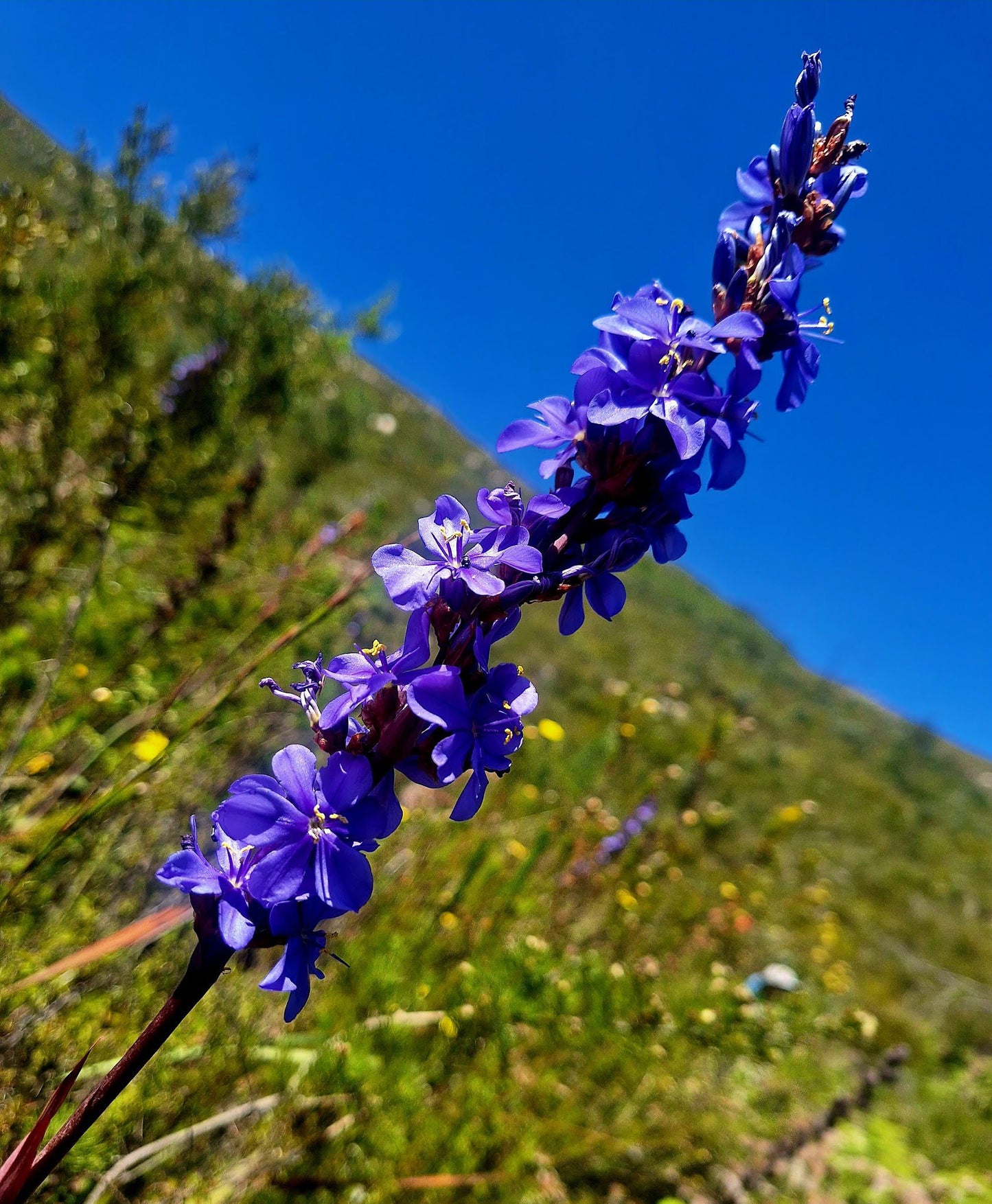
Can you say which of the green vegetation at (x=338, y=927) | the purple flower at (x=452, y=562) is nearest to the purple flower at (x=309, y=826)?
the purple flower at (x=452, y=562)

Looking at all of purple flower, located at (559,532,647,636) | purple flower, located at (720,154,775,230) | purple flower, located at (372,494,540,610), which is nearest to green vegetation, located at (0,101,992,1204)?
purple flower, located at (372,494,540,610)

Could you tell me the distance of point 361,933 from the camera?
3654mm

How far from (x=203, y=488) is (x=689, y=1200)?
5.91 metres

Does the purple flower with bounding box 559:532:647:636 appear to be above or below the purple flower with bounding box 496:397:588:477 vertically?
below

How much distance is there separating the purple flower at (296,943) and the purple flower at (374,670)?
27cm

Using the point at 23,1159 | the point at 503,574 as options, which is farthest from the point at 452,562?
the point at 23,1159

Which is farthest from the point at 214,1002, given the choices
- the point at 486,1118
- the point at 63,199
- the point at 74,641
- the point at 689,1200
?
the point at 63,199

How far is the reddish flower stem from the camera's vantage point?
781 millimetres

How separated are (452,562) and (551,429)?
39 cm

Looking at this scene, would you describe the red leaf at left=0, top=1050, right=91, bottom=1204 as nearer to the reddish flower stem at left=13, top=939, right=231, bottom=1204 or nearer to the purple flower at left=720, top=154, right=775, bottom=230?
the reddish flower stem at left=13, top=939, right=231, bottom=1204

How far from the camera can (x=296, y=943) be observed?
1.01 meters

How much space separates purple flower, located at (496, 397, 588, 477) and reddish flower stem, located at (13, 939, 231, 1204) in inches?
39.2

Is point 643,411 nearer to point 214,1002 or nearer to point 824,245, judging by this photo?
point 824,245

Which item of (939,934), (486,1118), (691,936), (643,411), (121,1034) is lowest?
(121,1034)
